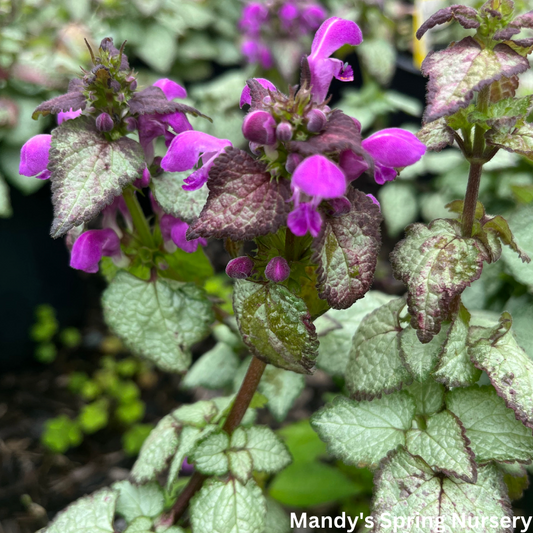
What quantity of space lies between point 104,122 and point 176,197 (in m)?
0.13

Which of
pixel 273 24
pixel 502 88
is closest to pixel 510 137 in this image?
pixel 502 88

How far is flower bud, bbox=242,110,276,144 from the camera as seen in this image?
0.52 m

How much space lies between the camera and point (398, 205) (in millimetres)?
1690

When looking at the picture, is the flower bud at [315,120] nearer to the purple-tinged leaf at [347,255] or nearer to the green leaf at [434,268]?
the purple-tinged leaf at [347,255]

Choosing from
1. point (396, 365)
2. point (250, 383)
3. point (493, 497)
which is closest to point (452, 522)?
point (493, 497)

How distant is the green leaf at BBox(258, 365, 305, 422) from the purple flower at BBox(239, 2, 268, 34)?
1.45 m

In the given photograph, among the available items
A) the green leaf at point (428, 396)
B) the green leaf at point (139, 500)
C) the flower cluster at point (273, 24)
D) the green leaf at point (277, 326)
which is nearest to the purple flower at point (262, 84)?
the green leaf at point (277, 326)

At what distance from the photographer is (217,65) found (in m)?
2.49

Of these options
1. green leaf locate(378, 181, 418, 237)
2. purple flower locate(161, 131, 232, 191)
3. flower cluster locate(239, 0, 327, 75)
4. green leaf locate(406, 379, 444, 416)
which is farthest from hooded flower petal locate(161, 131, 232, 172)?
flower cluster locate(239, 0, 327, 75)

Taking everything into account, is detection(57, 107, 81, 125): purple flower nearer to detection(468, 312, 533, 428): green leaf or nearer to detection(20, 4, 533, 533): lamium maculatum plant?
detection(20, 4, 533, 533): lamium maculatum plant

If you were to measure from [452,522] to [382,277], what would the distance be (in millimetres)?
1383

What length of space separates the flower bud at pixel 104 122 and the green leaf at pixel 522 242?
65 centimetres

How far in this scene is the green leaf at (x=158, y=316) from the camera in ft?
2.54

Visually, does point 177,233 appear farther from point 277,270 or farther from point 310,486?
point 310,486
